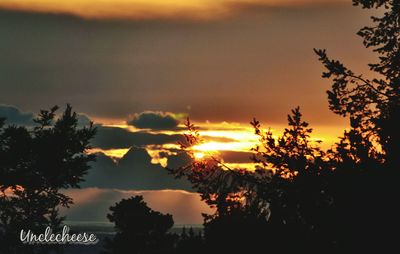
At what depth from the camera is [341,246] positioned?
50.0 feet

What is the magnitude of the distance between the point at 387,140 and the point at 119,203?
58.9 meters

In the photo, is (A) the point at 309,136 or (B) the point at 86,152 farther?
(B) the point at 86,152

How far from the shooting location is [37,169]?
4444 cm

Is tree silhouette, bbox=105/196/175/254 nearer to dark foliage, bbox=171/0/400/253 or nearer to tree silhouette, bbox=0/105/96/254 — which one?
tree silhouette, bbox=0/105/96/254

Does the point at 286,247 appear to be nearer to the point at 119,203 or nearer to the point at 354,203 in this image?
the point at 354,203

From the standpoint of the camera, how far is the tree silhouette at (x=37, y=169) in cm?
4300

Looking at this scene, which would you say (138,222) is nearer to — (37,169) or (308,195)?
(37,169)

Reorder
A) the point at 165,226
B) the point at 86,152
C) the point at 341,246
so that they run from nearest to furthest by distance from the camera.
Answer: the point at 341,246 → the point at 86,152 → the point at 165,226

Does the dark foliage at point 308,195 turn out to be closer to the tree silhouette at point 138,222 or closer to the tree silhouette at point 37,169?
the tree silhouette at point 37,169

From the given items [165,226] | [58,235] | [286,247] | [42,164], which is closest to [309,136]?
[286,247]

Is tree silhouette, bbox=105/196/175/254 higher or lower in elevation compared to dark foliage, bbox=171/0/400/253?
higher

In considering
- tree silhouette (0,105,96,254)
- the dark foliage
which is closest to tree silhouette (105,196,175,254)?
tree silhouette (0,105,96,254)

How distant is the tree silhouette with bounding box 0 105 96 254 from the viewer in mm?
43000

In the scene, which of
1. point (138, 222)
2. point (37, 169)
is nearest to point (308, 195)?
point (37, 169)
